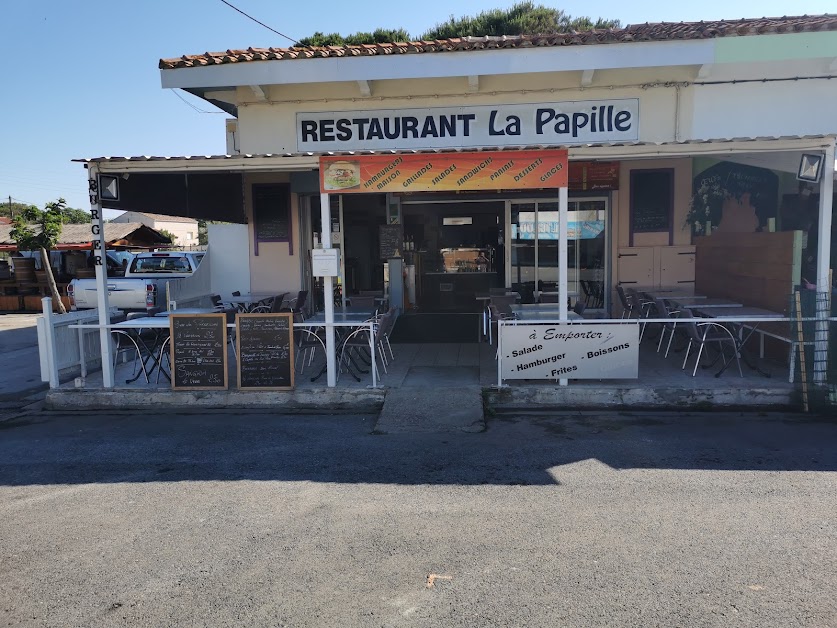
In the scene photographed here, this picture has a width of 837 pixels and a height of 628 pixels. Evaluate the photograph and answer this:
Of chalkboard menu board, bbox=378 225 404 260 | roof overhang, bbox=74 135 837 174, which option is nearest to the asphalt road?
roof overhang, bbox=74 135 837 174

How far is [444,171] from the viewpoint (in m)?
7.40

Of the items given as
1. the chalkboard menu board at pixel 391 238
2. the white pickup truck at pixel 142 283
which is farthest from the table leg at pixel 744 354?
the white pickup truck at pixel 142 283

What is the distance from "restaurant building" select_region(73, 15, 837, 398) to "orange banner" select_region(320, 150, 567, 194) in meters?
0.25

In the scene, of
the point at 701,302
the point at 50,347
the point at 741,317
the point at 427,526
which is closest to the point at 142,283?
the point at 50,347

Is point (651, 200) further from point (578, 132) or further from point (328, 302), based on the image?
point (328, 302)

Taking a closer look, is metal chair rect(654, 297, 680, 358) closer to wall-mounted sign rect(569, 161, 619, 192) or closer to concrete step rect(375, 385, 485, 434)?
wall-mounted sign rect(569, 161, 619, 192)

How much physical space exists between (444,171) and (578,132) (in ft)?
12.4

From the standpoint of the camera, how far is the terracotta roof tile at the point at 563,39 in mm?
9555

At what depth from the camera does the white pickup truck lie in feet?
42.3

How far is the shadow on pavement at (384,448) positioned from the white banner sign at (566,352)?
0.63 metres

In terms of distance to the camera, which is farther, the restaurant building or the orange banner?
the restaurant building

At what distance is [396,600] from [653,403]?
471 centimetres

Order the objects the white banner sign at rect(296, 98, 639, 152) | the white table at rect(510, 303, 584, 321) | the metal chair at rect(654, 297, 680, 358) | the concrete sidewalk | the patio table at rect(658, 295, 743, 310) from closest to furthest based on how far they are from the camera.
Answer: the white table at rect(510, 303, 584, 321) < the metal chair at rect(654, 297, 680, 358) < the concrete sidewalk < the patio table at rect(658, 295, 743, 310) < the white banner sign at rect(296, 98, 639, 152)

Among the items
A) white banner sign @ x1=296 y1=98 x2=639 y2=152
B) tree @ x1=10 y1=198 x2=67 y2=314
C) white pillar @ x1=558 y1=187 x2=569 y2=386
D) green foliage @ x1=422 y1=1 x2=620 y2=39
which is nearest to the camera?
white pillar @ x1=558 y1=187 x2=569 y2=386
